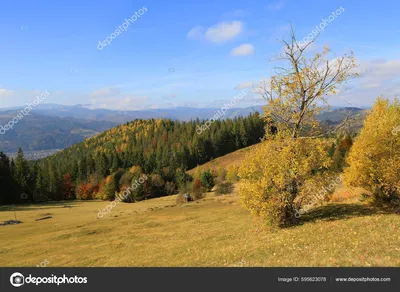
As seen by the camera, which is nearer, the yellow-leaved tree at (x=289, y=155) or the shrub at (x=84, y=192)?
the yellow-leaved tree at (x=289, y=155)

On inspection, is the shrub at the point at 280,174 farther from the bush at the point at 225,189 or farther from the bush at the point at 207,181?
the bush at the point at 207,181

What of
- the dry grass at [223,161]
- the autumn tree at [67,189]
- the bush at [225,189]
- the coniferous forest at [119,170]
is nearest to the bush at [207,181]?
the coniferous forest at [119,170]

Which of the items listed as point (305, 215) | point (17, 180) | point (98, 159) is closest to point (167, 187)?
point (98, 159)

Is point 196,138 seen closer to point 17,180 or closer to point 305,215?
point 17,180

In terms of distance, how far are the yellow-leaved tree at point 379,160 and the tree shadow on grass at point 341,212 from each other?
8.61ft

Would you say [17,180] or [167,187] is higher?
[17,180]

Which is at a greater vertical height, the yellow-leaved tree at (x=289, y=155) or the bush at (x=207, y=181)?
the yellow-leaved tree at (x=289, y=155)

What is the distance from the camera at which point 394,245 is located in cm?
1577

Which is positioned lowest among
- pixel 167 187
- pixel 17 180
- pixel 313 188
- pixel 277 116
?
pixel 167 187

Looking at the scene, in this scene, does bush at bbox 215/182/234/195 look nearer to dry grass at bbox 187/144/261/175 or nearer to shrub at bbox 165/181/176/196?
shrub at bbox 165/181/176/196

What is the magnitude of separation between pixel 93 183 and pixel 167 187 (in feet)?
129

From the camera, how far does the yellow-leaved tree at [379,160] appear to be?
27.9m
